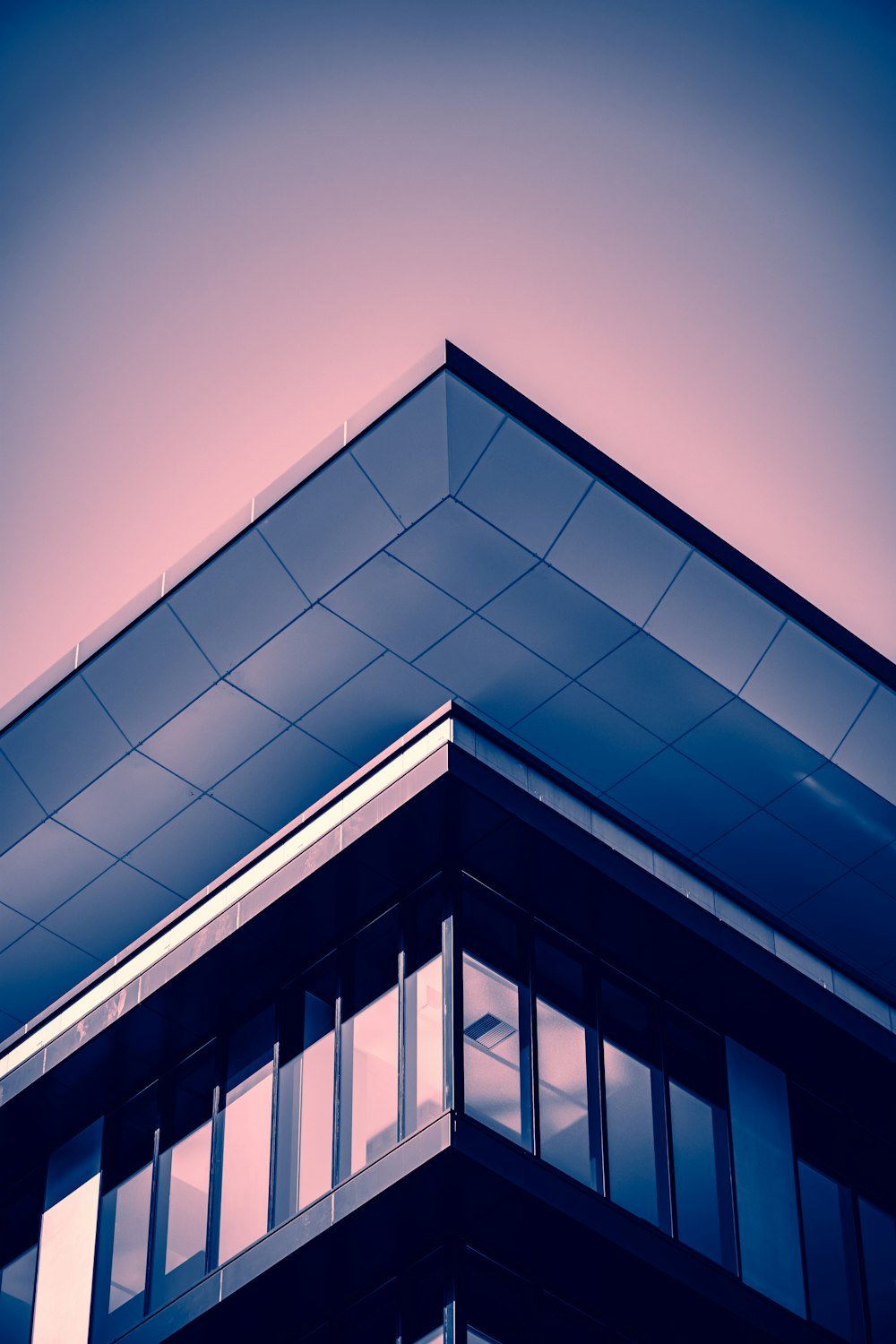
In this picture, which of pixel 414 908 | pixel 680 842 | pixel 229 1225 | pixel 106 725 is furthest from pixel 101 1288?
pixel 680 842

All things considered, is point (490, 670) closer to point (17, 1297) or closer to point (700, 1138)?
point (700, 1138)

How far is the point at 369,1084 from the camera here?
20.7 meters

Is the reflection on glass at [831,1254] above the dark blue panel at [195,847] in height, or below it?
below

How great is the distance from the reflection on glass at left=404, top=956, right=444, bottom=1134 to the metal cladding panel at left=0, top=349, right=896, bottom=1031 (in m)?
5.26

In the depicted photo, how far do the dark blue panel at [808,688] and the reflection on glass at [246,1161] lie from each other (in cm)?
840

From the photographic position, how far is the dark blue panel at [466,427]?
23578mm

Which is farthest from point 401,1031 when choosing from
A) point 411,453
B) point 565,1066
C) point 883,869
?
point 883,869

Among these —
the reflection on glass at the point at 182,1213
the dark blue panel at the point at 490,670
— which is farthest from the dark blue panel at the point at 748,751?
the reflection on glass at the point at 182,1213

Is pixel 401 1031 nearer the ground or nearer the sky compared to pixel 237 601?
nearer the ground

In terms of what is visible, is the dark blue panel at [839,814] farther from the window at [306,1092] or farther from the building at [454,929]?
the window at [306,1092]

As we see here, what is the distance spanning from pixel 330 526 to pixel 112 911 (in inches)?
282

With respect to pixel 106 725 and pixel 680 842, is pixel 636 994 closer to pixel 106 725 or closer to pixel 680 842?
pixel 680 842

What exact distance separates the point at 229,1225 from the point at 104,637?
26.9 feet

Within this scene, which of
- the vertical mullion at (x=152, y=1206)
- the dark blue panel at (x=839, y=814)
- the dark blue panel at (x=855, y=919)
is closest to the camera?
the vertical mullion at (x=152, y=1206)
